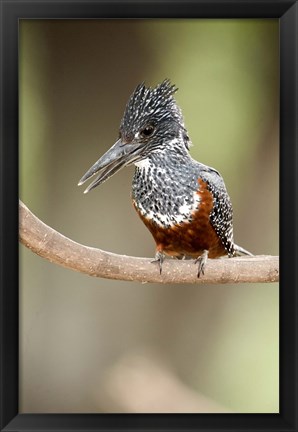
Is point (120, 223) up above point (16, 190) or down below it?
below

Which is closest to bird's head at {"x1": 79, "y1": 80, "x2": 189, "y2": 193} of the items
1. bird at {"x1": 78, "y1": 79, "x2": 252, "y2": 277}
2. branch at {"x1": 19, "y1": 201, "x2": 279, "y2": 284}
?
bird at {"x1": 78, "y1": 79, "x2": 252, "y2": 277}

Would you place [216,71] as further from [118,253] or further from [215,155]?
[118,253]

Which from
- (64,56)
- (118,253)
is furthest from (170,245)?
(64,56)

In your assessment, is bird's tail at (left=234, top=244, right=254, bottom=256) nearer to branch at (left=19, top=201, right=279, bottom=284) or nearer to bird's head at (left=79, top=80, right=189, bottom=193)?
branch at (left=19, top=201, right=279, bottom=284)

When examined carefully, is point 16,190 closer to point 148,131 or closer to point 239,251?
point 148,131

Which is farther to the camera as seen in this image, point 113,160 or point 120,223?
point 120,223

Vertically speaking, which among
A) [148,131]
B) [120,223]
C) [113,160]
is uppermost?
[148,131]

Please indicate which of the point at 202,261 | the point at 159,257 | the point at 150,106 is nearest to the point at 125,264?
the point at 159,257
